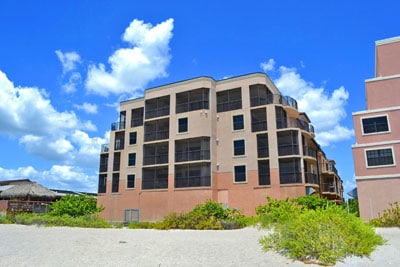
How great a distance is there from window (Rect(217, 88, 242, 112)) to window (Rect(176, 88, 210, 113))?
165 centimetres

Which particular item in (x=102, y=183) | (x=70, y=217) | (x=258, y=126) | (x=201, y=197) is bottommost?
(x=70, y=217)

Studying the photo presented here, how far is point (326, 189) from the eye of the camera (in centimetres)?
3756

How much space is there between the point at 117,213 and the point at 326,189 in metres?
24.2

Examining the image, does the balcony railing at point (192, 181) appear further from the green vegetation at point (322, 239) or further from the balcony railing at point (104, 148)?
the green vegetation at point (322, 239)

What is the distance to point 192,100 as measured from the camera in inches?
1335

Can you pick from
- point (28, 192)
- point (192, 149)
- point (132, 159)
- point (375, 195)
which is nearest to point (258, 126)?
point (192, 149)

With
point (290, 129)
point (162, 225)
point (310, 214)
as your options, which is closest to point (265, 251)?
point (310, 214)

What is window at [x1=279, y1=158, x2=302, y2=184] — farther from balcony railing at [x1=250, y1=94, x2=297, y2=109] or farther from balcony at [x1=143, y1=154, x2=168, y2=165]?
balcony at [x1=143, y1=154, x2=168, y2=165]

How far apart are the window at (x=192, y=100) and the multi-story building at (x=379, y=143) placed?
14.2m

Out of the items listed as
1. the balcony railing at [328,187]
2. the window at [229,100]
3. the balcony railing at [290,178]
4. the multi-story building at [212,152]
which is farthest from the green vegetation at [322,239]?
the balcony railing at [328,187]

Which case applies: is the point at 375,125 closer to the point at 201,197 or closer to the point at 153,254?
the point at 201,197

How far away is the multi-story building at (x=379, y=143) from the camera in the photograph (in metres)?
22.3

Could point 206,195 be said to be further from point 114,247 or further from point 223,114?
point 114,247

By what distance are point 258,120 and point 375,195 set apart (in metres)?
12.5
